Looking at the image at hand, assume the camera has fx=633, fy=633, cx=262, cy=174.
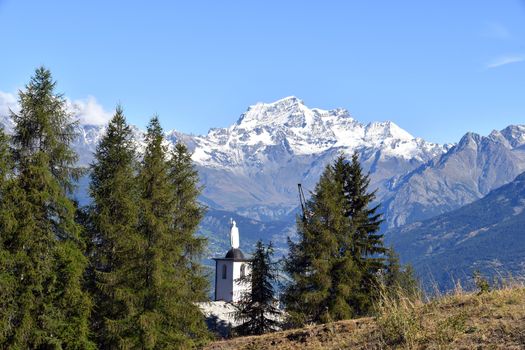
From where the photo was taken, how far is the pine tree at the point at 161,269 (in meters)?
25.4

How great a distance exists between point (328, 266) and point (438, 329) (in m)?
25.6

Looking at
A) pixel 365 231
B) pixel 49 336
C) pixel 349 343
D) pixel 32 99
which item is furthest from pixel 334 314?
pixel 349 343

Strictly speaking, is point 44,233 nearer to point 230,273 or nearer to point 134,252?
point 134,252

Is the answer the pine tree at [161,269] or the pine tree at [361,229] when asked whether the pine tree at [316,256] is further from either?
the pine tree at [161,269]

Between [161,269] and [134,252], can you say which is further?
[134,252]

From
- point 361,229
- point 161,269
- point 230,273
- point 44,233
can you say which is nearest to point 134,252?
point 161,269

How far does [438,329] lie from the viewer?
11000 mm

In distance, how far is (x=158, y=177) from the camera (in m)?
28.3

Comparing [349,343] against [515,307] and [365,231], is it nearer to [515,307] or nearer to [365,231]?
[515,307]

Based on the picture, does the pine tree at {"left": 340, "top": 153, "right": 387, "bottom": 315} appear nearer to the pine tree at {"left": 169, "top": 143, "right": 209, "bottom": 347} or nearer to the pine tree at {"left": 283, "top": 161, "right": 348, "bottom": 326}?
the pine tree at {"left": 283, "top": 161, "right": 348, "bottom": 326}

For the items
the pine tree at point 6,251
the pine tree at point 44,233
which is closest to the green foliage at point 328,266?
the pine tree at point 44,233

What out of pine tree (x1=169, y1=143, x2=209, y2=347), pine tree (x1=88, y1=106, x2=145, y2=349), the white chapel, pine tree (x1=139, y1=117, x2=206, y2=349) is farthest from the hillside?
the white chapel

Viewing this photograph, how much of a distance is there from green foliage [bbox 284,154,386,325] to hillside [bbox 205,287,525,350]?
19.9 meters

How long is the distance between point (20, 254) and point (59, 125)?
5.52 meters
